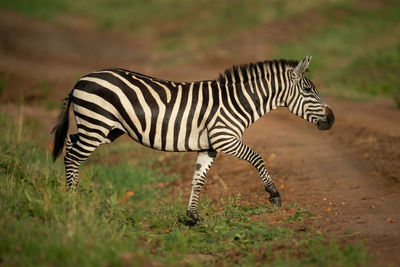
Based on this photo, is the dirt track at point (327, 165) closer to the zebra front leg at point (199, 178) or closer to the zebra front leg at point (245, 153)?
the zebra front leg at point (245, 153)

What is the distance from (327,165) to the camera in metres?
7.84

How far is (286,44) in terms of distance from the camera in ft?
65.4

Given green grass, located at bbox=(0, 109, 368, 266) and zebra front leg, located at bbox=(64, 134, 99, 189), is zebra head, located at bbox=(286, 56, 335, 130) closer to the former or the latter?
green grass, located at bbox=(0, 109, 368, 266)

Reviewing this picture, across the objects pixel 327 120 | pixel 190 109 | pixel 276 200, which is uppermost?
pixel 327 120

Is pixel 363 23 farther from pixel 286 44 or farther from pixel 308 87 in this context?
pixel 308 87

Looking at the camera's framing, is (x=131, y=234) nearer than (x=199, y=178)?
Yes

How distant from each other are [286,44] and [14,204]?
16.8m

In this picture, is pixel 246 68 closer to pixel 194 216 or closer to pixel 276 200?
pixel 276 200

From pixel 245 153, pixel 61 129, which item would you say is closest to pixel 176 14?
pixel 61 129

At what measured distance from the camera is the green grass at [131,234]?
4.00 m

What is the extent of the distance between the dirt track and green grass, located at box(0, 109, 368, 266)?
1.62ft

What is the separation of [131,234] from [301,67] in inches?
119

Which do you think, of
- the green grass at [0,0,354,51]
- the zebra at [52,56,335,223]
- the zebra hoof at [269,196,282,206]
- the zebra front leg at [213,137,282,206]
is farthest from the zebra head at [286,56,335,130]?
the green grass at [0,0,354,51]

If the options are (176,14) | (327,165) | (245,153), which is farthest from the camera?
(176,14)
